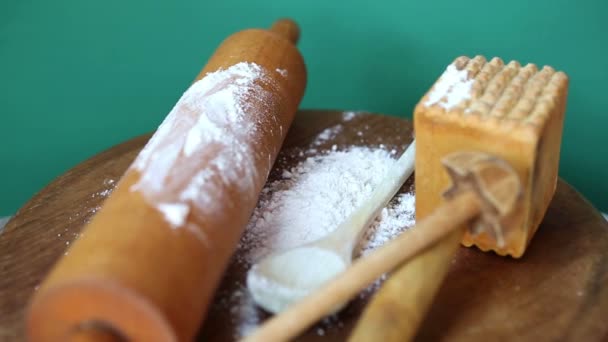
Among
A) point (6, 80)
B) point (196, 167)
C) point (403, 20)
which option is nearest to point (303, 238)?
point (196, 167)

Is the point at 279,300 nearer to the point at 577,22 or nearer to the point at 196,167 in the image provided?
the point at 196,167

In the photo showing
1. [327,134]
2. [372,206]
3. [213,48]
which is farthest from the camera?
[213,48]

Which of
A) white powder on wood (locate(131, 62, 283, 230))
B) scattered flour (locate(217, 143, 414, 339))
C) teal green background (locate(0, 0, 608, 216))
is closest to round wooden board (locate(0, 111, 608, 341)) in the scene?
scattered flour (locate(217, 143, 414, 339))

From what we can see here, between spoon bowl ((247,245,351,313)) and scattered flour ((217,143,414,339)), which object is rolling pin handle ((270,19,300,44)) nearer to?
scattered flour ((217,143,414,339))

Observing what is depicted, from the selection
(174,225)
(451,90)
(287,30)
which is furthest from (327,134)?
(174,225)

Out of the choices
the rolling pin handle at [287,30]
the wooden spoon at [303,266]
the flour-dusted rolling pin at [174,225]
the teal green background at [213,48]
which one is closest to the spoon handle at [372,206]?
the wooden spoon at [303,266]

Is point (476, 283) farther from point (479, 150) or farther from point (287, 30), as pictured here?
point (287, 30)
